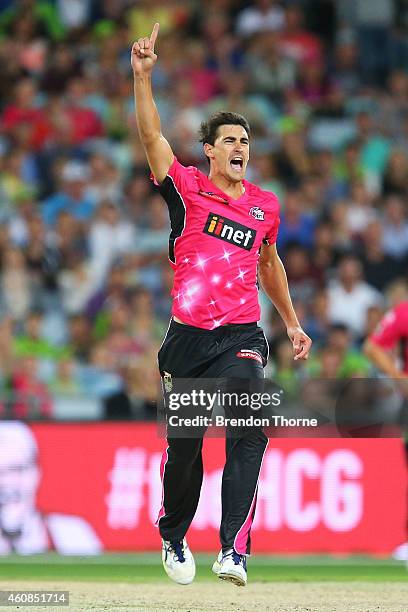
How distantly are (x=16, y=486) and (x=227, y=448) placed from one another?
4171 mm

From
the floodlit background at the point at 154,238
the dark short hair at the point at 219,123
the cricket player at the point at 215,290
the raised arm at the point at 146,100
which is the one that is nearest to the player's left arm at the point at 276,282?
the cricket player at the point at 215,290

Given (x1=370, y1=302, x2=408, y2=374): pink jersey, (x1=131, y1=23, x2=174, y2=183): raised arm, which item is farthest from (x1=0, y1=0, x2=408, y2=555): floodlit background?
(x1=131, y1=23, x2=174, y2=183): raised arm

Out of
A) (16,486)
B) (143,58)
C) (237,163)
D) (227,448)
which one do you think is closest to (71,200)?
(16,486)

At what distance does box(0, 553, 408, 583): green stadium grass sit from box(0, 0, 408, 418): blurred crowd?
137 centimetres

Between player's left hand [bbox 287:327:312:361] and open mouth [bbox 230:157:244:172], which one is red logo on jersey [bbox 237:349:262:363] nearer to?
player's left hand [bbox 287:327:312:361]

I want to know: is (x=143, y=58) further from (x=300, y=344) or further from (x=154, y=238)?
(x=154, y=238)

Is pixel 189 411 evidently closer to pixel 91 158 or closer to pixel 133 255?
pixel 133 255

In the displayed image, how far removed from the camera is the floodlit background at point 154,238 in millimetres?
11234

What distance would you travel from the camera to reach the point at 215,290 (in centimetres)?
740

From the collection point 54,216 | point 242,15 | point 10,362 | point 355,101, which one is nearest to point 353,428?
point 10,362

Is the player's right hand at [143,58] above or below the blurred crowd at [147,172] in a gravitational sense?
below

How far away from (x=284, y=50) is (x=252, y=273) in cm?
1039

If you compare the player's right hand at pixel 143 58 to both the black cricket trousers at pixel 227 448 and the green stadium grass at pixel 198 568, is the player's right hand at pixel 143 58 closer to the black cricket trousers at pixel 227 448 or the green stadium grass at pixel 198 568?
the black cricket trousers at pixel 227 448

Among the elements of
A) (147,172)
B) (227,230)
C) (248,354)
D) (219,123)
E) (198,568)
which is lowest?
(198,568)
